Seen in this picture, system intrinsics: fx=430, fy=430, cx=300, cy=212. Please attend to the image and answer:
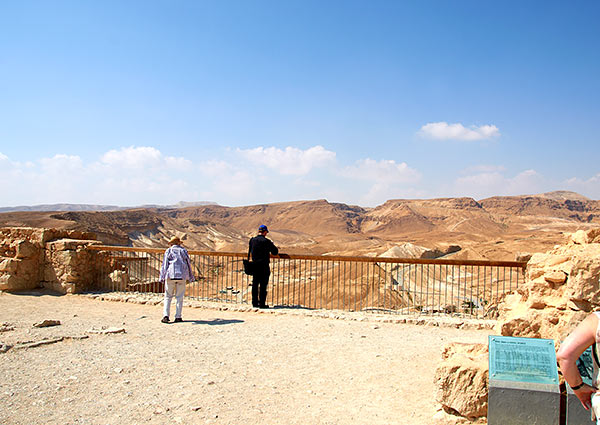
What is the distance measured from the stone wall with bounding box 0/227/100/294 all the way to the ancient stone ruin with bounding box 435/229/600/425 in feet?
32.9

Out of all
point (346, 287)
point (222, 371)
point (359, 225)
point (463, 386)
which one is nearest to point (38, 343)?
point (222, 371)

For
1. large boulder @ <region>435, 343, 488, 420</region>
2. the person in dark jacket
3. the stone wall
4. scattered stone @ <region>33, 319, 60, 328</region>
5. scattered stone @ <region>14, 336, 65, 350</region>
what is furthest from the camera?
the stone wall

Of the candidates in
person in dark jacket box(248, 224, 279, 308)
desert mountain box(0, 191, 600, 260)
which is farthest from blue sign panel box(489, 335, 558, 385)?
desert mountain box(0, 191, 600, 260)

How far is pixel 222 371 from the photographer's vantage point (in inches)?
201

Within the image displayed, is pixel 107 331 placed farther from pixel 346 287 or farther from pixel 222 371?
pixel 346 287

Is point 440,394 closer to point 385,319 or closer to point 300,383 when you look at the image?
point 300,383

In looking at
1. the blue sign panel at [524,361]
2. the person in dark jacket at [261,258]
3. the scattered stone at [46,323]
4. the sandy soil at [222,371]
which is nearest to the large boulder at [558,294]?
the blue sign panel at [524,361]

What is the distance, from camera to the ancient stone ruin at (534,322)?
3604 millimetres

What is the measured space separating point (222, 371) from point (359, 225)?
74973 millimetres

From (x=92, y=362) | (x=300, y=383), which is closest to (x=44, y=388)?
(x=92, y=362)

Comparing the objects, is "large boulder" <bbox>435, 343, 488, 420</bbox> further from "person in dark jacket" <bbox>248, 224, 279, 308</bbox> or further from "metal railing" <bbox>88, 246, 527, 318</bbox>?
"person in dark jacket" <bbox>248, 224, 279, 308</bbox>

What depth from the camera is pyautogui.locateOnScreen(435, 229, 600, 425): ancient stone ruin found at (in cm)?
360

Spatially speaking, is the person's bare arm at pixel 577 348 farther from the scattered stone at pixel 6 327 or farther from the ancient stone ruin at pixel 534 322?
the scattered stone at pixel 6 327

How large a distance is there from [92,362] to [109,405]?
58.6 inches
